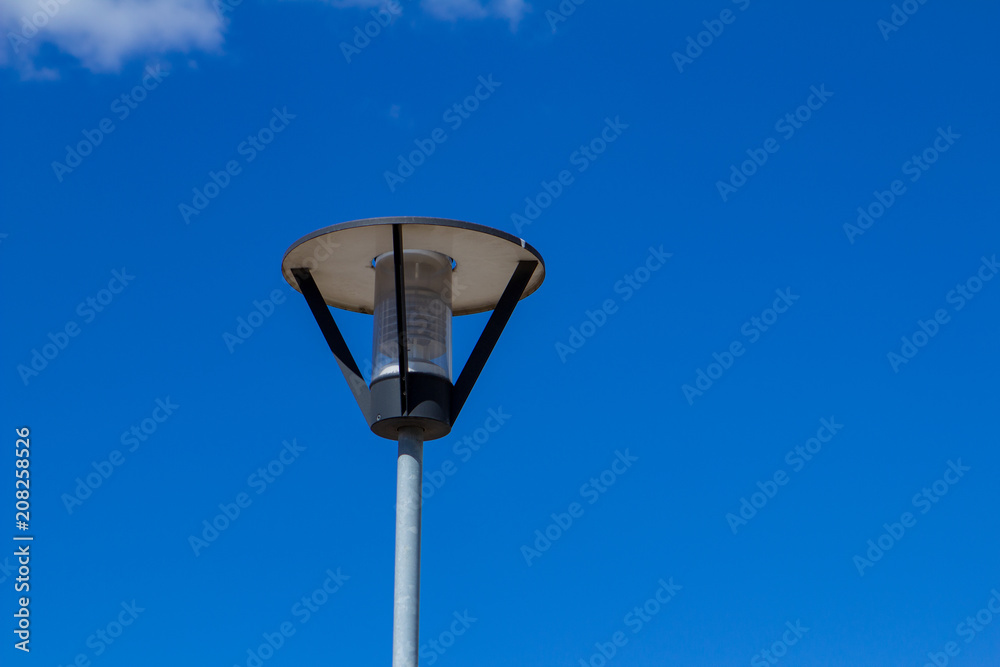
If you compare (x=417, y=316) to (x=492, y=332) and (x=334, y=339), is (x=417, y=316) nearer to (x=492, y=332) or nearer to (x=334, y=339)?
(x=492, y=332)

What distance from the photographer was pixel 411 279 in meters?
8.01

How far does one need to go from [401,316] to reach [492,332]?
2.57 feet

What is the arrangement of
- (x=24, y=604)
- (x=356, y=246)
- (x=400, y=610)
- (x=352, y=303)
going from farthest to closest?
(x=24, y=604)
(x=352, y=303)
(x=356, y=246)
(x=400, y=610)

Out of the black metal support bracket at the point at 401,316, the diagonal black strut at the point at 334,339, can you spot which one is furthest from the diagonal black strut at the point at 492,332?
the diagonal black strut at the point at 334,339

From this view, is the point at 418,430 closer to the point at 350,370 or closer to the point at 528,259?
the point at 350,370

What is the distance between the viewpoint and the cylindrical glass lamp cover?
25.9ft

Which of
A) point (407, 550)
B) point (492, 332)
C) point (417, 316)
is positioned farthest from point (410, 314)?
point (407, 550)

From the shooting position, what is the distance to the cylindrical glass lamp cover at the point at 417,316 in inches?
310

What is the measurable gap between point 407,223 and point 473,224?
413mm

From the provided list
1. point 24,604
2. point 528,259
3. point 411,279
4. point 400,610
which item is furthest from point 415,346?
point 24,604

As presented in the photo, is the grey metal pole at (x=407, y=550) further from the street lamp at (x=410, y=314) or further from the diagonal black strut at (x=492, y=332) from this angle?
the diagonal black strut at (x=492, y=332)

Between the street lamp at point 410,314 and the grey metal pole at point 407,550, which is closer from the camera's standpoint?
the grey metal pole at point 407,550

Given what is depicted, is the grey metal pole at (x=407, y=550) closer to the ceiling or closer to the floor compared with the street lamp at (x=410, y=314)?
closer to the floor

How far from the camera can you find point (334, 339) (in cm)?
837
